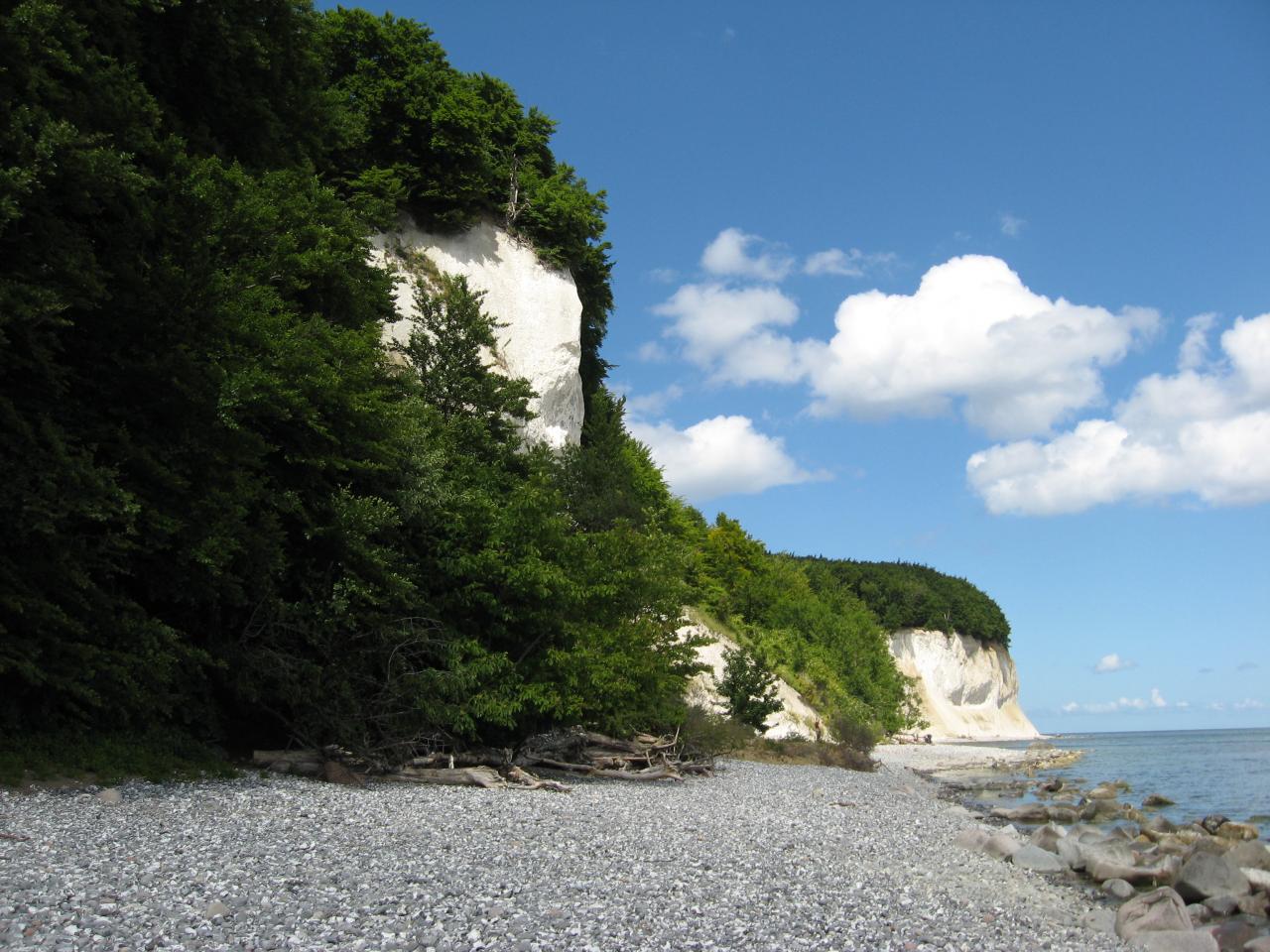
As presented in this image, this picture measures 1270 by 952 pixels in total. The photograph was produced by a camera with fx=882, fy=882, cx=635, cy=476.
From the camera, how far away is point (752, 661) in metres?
39.9

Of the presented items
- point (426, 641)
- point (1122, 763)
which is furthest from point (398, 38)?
point (1122, 763)

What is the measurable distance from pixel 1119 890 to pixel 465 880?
1008cm

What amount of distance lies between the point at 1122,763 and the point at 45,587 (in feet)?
209

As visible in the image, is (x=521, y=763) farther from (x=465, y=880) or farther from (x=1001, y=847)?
(x=465, y=880)

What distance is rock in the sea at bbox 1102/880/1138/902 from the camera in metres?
12.9

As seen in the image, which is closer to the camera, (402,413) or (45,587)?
(45,587)

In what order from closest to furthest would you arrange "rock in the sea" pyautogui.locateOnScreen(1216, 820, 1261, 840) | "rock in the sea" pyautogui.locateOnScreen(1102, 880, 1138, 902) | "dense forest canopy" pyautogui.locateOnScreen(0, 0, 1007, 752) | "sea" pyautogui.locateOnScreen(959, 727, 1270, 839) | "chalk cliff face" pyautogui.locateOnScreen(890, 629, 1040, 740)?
"dense forest canopy" pyautogui.locateOnScreen(0, 0, 1007, 752), "rock in the sea" pyautogui.locateOnScreen(1102, 880, 1138, 902), "rock in the sea" pyautogui.locateOnScreen(1216, 820, 1261, 840), "sea" pyautogui.locateOnScreen(959, 727, 1270, 839), "chalk cliff face" pyautogui.locateOnScreen(890, 629, 1040, 740)

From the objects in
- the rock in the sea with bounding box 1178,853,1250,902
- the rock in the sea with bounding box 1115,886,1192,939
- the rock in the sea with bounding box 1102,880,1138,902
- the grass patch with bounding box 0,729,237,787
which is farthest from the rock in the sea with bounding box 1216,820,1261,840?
the grass patch with bounding box 0,729,237,787

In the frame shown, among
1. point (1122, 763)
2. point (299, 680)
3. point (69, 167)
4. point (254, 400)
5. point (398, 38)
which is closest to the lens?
point (69, 167)

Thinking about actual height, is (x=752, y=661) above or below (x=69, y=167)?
below

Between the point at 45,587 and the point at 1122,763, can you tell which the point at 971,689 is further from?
the point at 45,587

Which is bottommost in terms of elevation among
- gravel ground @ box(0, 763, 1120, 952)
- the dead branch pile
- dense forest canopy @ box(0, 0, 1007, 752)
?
gravel ground @ box(0, 763, 1120, 952)

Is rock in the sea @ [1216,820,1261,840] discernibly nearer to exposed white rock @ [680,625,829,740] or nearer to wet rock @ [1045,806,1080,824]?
wet rock @ [1045,806,1080,824]

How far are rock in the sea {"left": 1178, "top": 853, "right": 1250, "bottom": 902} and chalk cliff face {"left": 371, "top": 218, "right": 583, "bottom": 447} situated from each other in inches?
1048
